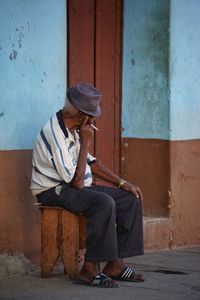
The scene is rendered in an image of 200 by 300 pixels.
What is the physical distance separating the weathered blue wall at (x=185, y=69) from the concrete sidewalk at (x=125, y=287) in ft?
4.82

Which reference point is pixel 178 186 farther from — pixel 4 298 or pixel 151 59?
pixel 4 298

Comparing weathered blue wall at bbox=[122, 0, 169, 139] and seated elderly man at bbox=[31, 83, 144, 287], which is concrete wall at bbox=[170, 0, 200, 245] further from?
seated elderly man at bbox=[31, 83, 144, 287]

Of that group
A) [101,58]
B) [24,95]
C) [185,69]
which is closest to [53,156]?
[24,95]

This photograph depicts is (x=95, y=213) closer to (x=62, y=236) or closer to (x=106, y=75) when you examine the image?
(x=62, y=236)

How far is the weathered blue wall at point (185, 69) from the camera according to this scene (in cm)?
788

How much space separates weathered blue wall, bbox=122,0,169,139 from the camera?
7.86 meters

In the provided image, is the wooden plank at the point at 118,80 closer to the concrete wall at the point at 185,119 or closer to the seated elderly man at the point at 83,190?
the concrete wall at the point at 185,119

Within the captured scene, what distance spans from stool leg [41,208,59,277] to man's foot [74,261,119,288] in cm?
25

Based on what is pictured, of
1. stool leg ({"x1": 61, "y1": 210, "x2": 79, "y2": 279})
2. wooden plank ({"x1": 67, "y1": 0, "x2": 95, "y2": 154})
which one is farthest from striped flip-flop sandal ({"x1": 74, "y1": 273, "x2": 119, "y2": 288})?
wooden plank ({"x1": 67, "y1": 0, "x2": 95, "y2": 154})

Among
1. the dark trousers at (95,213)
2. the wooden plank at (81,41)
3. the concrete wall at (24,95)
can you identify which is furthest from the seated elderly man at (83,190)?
the wooden plank at (81,41)

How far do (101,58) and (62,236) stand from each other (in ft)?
6.81

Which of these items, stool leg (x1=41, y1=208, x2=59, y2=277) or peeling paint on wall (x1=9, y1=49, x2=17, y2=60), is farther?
peeling paint on wall (x1=9, y1=49, x2=17, y2=60)

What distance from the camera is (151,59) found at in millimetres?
7914

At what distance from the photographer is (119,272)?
6.40 metres
